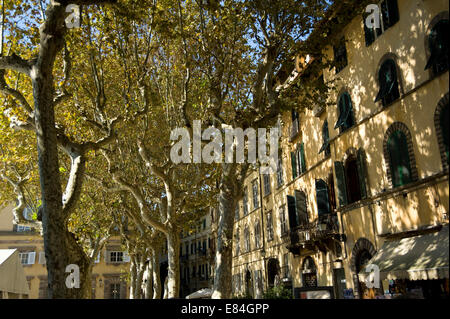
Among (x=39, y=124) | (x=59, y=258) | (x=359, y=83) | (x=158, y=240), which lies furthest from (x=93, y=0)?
(x=158, y=240)

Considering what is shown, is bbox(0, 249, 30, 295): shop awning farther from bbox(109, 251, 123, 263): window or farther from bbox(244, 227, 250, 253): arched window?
bbox(109, 251, 123, 263): window

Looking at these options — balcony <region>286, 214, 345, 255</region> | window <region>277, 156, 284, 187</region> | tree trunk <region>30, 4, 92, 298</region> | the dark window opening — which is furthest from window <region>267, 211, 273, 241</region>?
tree trunk <region>30, 4, 92, 298</region>

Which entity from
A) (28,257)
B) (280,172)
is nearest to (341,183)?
(280,172)

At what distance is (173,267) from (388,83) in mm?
11161

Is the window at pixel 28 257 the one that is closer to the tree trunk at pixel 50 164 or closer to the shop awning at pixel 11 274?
the shop awning at pixel 11 274

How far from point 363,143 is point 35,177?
54.2 ft

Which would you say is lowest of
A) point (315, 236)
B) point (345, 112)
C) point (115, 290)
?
point (115, 290)

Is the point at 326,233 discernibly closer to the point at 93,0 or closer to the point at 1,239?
the point at 93,0

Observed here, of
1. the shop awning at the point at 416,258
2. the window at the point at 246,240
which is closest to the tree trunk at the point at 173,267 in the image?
the shop awning at the point at 416,258

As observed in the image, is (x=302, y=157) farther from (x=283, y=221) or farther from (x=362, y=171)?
(x=362, y=171)

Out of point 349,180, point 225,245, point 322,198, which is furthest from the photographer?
point 322,198

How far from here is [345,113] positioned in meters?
17.4

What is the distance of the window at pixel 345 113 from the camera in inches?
672

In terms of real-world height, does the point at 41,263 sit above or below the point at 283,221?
below
